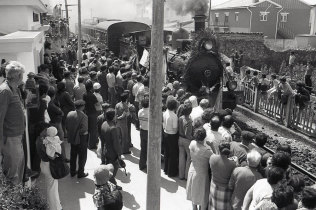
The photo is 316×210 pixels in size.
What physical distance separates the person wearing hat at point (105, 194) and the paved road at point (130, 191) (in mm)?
1832

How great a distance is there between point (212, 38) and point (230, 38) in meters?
16.0

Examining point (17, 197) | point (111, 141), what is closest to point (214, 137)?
point (111, 141)

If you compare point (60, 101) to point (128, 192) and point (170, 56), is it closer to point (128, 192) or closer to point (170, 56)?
point (128, 192)

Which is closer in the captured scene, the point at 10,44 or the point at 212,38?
the point at 10,44

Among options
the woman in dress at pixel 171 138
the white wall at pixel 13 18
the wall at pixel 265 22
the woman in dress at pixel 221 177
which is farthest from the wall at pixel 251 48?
the woman in dress at pixel 221 177

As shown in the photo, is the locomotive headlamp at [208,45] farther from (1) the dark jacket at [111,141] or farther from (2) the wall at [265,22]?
(2) the wall at [265,22]

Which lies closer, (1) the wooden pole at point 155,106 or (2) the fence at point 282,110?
(1) the wooden pole at point 155,106

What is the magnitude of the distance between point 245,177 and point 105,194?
1825mm

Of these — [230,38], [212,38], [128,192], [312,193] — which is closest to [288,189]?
[312,193]

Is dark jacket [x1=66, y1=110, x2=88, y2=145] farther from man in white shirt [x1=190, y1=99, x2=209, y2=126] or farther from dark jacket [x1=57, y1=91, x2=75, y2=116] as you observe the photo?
man in white shirt [x1=190, y1=99, x2=209, y2=126]

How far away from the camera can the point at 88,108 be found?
783 centimetres

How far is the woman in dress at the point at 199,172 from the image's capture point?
17.5ft

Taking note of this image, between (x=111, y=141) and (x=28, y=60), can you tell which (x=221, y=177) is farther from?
(x=28, y=60)

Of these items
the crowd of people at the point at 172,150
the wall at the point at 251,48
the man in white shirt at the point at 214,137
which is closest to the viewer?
the crowd of people at the point at 172,150
